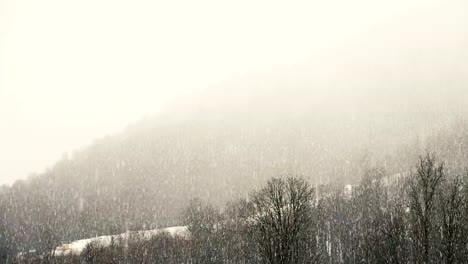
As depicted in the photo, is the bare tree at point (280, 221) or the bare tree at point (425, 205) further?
the bare tree at point (280, 221)

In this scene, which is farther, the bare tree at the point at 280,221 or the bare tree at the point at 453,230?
the bare tree at the point at 280,221

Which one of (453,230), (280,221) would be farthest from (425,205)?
(280,221)

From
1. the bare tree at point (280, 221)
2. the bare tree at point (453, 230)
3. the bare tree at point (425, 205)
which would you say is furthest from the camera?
the bare tree at point (280, 221)

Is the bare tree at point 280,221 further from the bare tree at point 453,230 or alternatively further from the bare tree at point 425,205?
the bare tree at point 453,230

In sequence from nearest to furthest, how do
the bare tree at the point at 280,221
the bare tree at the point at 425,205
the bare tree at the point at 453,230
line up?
the bare tree at the point at 453,230, the bare tree at the point at 425,205, the bare tree at the point at 280,221

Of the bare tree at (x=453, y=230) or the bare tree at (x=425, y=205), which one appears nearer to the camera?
the bare tree at (x=453, y=230)

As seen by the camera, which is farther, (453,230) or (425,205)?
(425,205)

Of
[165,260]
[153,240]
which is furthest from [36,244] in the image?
[165,260]

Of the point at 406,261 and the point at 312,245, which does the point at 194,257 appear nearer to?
the point at 312,245

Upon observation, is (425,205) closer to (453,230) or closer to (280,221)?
(453,230)

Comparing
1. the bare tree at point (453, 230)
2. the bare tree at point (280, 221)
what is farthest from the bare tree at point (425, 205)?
the bare tree at point (280, 221)

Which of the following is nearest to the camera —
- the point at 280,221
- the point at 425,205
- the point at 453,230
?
the point at 453,230

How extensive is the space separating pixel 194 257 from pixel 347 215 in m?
38.4

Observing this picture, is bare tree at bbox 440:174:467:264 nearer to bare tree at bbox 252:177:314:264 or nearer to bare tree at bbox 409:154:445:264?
bare tree at bbox 409:154:445:264
